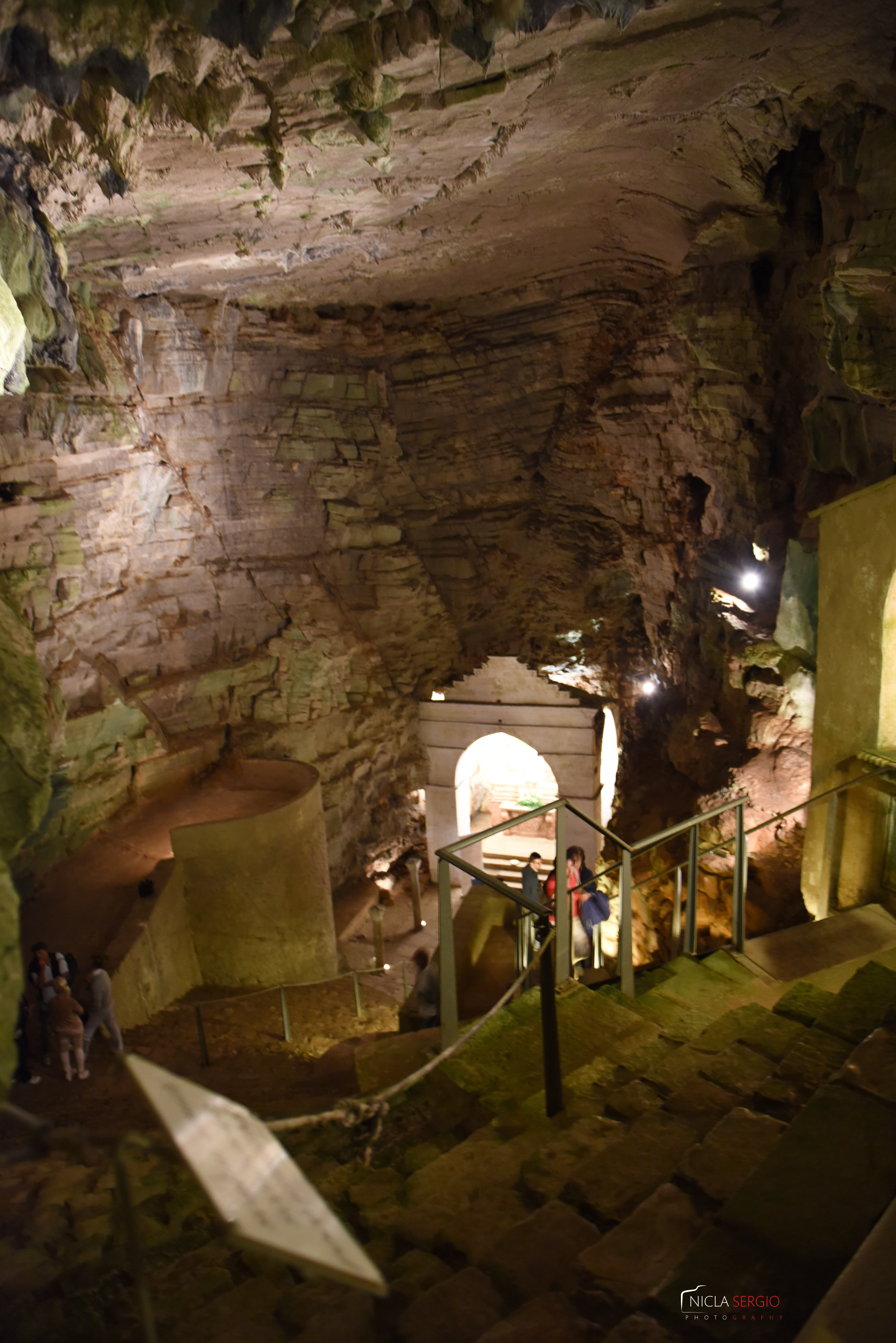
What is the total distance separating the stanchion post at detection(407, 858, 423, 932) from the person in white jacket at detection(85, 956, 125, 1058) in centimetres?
684

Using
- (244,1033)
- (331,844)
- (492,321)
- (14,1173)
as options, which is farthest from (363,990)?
(492,321)

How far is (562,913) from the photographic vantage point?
213 inches

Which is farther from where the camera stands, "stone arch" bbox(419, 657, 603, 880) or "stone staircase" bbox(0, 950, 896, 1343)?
"stone arch" bbox(419, 657, 603, 880)

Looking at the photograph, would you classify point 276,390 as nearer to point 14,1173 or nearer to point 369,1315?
point 14,1173

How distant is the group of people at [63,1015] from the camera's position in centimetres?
795

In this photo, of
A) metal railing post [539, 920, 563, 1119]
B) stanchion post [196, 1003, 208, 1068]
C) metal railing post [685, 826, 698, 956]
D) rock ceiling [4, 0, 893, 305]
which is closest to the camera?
metal railing post [539, 920, 563, 1119]

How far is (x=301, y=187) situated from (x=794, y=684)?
8.38 meters

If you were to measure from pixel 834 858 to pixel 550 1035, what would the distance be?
4.27 m

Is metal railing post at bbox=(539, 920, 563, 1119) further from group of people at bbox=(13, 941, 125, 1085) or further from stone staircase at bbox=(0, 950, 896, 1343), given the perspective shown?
group of people at bbox=(13, 941, 125, 1085)

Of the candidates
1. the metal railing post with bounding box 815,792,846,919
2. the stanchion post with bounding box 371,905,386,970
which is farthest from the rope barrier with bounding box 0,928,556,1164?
the stanchion post with bounding box 371,905,386,970

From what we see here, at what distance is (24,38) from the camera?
3672 mm

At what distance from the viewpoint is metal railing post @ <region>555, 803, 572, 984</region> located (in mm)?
5191

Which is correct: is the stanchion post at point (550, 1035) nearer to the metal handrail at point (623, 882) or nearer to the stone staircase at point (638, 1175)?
the stone staircase at point (638, 1175)

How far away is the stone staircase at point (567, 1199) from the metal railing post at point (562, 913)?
242mm
